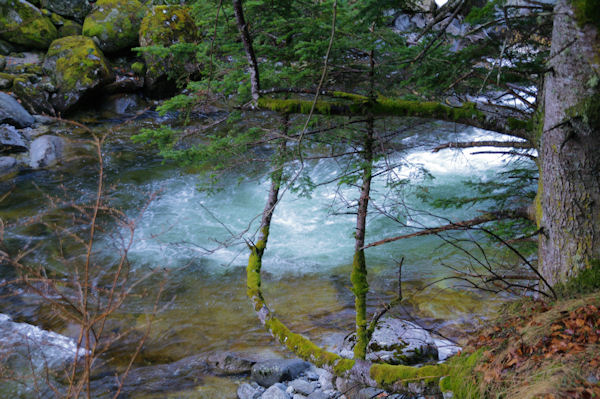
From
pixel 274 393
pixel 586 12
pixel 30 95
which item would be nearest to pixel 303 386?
pixel 274 393

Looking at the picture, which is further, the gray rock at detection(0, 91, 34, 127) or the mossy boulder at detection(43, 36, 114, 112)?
the mossy boulder at detection(43, 36, 114, 112)

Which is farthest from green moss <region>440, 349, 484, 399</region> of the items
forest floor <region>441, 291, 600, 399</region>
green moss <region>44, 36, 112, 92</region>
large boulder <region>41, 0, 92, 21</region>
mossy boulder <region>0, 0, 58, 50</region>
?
large boulder <region>41, 0, 92, 21</region>

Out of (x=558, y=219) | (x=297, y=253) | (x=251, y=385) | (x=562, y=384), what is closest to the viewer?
(x=562, y=384)

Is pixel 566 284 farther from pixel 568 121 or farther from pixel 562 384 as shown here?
pixel 568 121

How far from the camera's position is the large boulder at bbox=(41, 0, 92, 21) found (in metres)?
17.7

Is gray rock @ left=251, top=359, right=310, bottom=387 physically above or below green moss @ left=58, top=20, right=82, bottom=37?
below

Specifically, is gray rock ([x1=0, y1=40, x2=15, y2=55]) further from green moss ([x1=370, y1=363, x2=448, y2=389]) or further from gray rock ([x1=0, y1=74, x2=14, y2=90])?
green moss ([x1=370, y1=363, x2=448, y2=389])

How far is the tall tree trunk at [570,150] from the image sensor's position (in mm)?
2635

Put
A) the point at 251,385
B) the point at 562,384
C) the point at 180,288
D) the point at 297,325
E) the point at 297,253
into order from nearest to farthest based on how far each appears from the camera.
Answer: the point at 562,384 → the point at 251,385 → the point at 297,325 → the point at 180,288 → the point at 297,253

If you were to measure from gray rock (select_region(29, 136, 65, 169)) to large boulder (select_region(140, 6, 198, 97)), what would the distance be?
448 cm

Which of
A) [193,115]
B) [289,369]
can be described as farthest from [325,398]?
[193,115]

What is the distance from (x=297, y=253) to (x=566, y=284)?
7093mm

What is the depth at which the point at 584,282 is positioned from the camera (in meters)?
2.87

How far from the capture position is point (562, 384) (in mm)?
2365
